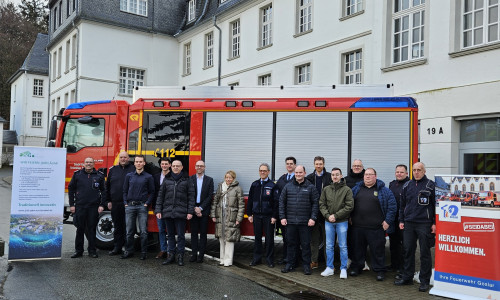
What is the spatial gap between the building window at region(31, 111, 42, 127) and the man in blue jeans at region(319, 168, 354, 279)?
4560cm

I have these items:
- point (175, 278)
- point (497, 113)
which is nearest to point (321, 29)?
point (497, 113)

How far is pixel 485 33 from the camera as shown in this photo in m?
12.3

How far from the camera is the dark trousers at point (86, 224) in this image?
27.9 ft

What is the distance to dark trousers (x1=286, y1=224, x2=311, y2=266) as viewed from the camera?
7648 millimetres

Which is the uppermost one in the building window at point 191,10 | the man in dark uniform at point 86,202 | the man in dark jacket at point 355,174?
the building window at point 191,10

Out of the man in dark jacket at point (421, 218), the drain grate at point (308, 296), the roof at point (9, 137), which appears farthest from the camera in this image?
the roof at point (9, 137)

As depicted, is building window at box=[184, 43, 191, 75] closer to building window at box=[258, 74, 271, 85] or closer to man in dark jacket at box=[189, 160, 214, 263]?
building window at box=[258, 74, 271, 85]

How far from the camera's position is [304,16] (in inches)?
766

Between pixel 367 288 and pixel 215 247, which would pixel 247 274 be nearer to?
pixel 367 288

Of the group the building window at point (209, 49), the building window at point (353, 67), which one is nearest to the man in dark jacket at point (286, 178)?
the building window at point (353, 67)

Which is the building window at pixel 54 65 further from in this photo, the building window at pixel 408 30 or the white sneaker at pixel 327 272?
the white sneaker at pixel 327 272

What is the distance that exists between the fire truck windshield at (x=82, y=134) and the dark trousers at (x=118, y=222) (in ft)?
4.63

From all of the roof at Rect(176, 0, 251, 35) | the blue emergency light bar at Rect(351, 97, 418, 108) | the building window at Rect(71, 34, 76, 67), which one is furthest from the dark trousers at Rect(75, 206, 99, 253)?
the building window at Rect(71, 34, 76, 67)

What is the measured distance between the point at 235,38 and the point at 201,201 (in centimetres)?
1713
